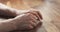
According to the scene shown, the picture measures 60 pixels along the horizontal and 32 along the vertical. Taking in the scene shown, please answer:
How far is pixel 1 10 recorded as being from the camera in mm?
876

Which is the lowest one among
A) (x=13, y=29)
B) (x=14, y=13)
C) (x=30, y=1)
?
(x=13, y=29)

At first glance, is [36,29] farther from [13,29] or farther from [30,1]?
[30,1]

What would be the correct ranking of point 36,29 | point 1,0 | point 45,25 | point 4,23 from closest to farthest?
point 4,23 < point 36,29 < point 45,25 < point 1,0

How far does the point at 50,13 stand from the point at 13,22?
0.57 m

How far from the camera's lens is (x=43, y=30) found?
36.4 inches

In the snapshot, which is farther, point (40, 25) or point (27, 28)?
point (40, 25)

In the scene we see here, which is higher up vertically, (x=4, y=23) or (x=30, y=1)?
(x=30, y=1)

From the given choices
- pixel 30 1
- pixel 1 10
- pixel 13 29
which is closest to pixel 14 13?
→ pixel 1 10

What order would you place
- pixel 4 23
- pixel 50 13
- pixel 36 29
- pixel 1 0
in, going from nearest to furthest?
pixel 4 23, pixel 36 29, pixel 50 13, pixel 1 0

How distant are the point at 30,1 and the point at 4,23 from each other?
3.48ft

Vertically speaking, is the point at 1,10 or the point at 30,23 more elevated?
the point at 1,10

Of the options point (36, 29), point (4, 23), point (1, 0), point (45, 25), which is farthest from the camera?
point (1, 0)

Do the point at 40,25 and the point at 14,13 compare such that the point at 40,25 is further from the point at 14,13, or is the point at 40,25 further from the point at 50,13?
the point at 50,13

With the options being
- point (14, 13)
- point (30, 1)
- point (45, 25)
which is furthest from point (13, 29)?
point (30, 1)
